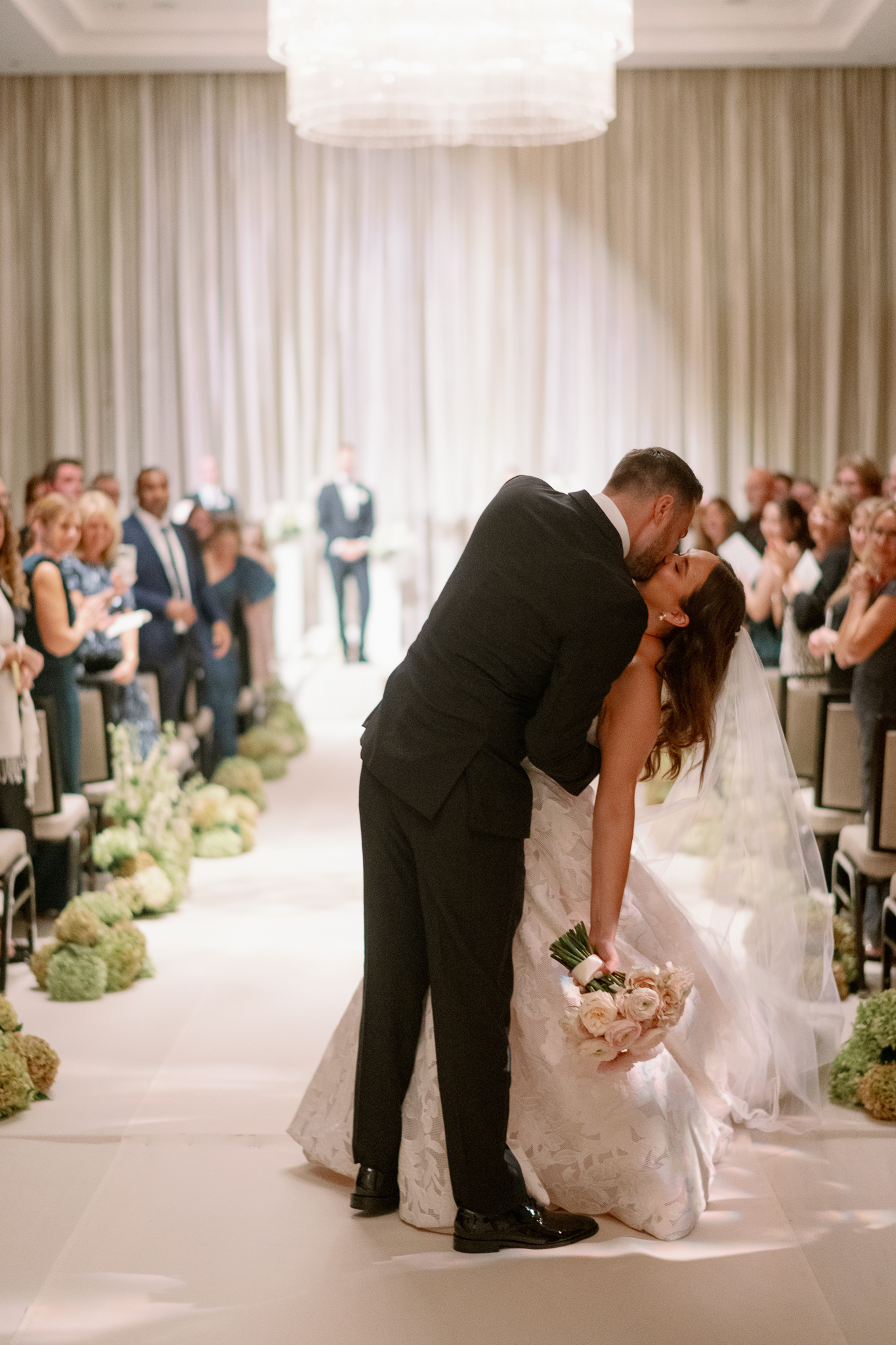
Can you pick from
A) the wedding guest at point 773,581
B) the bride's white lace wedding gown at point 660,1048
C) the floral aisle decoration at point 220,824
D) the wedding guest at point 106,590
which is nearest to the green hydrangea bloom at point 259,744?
the floral aisle decoration at point 220,824

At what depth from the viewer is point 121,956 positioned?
14.6 feet

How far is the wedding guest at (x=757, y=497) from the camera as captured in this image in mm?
8234

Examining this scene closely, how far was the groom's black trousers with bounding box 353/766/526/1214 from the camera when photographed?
2707 mm

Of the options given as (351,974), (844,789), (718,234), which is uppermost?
(718,234)

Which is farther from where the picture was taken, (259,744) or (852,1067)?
(259,744)

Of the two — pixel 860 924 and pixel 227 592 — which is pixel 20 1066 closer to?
pixel 860 924

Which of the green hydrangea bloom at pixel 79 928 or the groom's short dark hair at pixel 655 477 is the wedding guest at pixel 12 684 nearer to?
the green hydrangea bloom at pixel 79 928

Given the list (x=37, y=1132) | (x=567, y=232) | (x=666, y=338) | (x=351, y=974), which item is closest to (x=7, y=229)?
(x=567, y=232)

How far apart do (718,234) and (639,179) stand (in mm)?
872

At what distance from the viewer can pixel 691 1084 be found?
3182 millimetres

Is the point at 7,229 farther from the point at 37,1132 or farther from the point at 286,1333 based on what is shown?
the point at 286,1333

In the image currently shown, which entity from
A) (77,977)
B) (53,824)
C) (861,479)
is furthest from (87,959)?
(861,479)

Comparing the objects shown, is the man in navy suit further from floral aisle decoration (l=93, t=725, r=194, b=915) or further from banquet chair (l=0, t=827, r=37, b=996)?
banquet chair (l=0, t=827, r=37, b=996)

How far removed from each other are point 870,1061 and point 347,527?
31.5 feet
